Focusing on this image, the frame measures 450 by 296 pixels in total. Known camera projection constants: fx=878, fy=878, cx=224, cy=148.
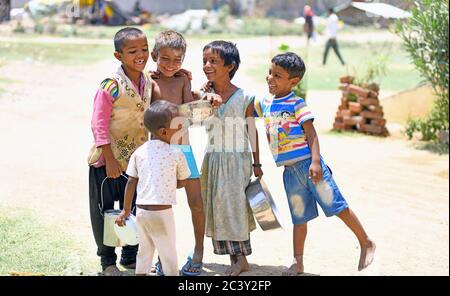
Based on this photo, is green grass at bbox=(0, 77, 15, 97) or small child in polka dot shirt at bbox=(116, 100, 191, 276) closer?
small child in polka dot shirt at bbox=(116, 100, 191, 276)

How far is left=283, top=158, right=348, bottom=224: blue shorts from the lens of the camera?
4609 mm

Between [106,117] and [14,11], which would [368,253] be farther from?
[14,11]

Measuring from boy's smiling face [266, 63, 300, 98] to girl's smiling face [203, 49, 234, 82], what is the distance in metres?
0.22

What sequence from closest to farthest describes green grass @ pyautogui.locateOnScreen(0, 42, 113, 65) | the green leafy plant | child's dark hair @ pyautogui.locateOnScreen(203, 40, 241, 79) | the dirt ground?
child's dark hair @ pyautogui.locateOnScreen(203, 40, 241, 79) < the dirt ground < the green leafy plant < green grass @ pyautogui.locateOnScreen(0, 42, 113, 65)

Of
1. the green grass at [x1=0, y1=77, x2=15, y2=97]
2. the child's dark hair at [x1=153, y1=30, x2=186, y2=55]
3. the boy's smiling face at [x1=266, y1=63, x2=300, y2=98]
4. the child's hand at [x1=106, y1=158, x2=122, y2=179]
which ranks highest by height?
the child's dark hair at [x1=153, y1=30, x2=186, y2=55]

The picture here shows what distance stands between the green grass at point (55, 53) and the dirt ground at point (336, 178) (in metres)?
4.80

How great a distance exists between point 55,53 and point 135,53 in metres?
16.3

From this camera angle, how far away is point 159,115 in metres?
4.01

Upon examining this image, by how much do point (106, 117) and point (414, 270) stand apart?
256 cm

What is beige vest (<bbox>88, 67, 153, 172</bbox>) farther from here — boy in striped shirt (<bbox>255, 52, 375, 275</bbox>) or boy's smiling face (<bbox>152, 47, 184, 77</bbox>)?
boy in striped shirt (<bbox>255, 52, 375, 275</bbox>)

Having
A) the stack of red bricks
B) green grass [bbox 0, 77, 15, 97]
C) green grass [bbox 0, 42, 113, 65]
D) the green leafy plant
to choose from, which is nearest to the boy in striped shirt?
the green leafy plant

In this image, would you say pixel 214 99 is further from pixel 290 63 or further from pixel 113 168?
pixel 113 168
